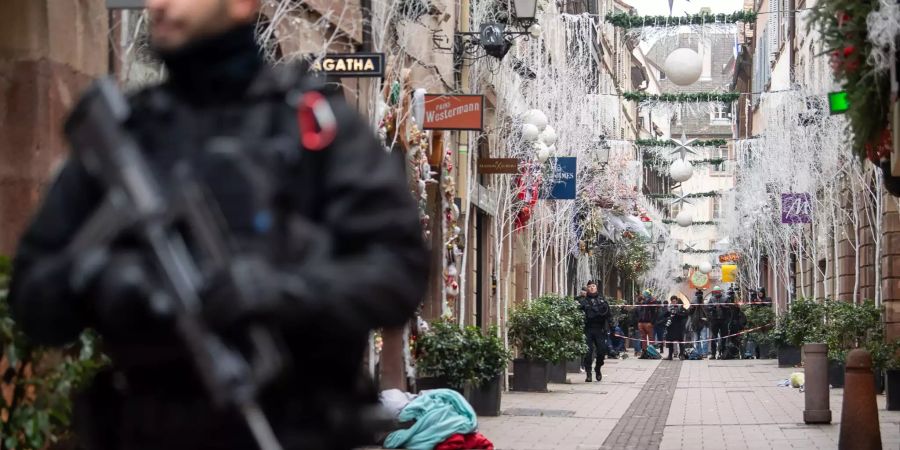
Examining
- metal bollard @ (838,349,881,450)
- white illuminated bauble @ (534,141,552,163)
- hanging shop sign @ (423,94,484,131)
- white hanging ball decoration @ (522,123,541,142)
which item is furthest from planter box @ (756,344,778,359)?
metal bollard @ (838,349,881,450)

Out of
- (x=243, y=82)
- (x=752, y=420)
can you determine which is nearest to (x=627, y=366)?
(x=752, y=420)

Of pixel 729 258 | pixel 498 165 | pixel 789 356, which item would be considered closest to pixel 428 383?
pixel 498 165

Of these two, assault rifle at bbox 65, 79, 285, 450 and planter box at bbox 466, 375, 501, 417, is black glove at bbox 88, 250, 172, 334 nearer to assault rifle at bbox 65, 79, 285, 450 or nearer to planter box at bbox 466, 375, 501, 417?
assault rifle at bbox 65, 79, 285, 450

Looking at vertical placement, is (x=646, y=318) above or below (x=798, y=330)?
below

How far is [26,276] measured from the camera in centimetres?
286

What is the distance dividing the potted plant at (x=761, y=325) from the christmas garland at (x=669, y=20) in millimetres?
13742

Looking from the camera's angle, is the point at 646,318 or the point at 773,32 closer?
the point at 646,318

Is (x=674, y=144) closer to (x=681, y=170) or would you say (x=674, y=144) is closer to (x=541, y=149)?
(x=681, y=170)

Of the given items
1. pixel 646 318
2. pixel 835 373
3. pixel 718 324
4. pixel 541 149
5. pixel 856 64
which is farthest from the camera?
pixel 646 318

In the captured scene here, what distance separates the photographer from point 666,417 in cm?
2031

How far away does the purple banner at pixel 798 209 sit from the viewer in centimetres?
3544

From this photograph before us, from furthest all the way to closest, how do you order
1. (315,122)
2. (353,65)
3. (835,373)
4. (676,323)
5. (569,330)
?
(676,323)
(835,373)
(569,330)
(353,65)
(315,122)

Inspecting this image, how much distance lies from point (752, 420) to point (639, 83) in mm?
71955

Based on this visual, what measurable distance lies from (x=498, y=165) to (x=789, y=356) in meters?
13.8
